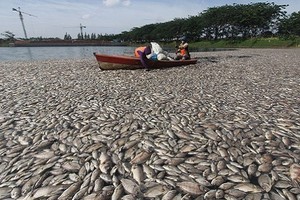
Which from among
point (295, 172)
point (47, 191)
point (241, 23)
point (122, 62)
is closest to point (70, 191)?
point (47, 191)

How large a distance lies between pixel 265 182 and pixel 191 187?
1077 millimetres

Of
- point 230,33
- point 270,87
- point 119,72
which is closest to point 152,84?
point 119,72

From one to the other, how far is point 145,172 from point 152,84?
22.7 feet

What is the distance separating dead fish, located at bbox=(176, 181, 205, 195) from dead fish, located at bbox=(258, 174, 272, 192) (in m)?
0.85

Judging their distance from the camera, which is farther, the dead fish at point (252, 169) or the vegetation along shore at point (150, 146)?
the dead fish at point (252, 169)

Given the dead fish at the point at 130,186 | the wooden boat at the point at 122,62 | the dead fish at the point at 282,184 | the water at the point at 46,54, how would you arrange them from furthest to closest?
1. the water at the point at 46,54
2. the wooden boat at the point at 122,62
3. the dead fish at the point at 282,184
4. the dead fish at the point at 130,186

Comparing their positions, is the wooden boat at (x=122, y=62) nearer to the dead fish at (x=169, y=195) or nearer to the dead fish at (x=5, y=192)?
the dead fish at (x=5, y=192)

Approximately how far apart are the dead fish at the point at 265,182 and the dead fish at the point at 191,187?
85cm

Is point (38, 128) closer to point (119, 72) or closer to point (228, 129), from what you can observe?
point (228, 129)

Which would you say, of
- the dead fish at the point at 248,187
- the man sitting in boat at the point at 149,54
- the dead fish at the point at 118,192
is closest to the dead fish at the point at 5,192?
the dead fish at the point at 118,192

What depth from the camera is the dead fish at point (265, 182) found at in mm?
3206

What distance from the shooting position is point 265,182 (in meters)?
3.30

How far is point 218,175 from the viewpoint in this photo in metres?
3.45

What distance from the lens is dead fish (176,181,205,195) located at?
3.11 m
